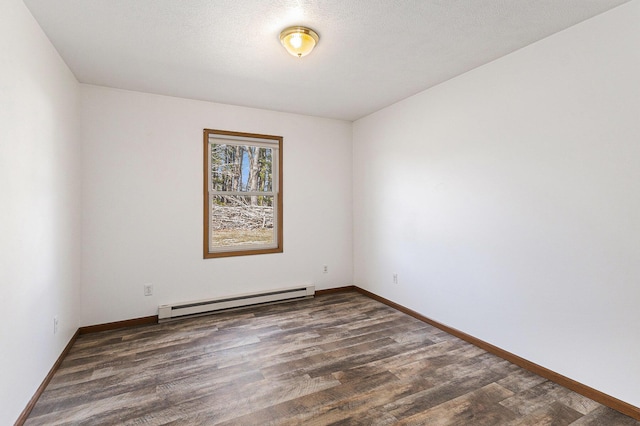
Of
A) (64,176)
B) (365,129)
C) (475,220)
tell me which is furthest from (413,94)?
(64,176)

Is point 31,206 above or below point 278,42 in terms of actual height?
below

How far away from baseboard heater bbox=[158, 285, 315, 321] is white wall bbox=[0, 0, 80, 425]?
0.94m

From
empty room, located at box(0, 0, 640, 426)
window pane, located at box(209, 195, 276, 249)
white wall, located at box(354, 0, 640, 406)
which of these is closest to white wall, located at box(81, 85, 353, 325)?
empty room, located at box(0, 0, 640, 426)

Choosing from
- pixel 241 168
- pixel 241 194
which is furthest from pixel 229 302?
pixel 241 168

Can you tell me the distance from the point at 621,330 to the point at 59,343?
416 cm

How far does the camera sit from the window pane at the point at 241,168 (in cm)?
399

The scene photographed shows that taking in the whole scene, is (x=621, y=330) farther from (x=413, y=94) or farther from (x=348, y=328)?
(x=413, y=94)

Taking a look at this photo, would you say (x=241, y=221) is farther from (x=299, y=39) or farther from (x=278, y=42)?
(x=299, y=39)

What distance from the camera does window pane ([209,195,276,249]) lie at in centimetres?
400

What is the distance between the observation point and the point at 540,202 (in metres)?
2.44

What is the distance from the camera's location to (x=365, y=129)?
14.9ft

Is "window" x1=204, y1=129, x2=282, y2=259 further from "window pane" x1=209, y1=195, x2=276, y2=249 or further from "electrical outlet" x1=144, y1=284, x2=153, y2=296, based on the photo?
"electrical outlet" x1=144, y1=284, x2=153, y2=296

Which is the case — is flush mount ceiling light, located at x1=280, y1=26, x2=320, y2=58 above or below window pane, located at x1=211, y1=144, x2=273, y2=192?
above

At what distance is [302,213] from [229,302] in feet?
5.00
